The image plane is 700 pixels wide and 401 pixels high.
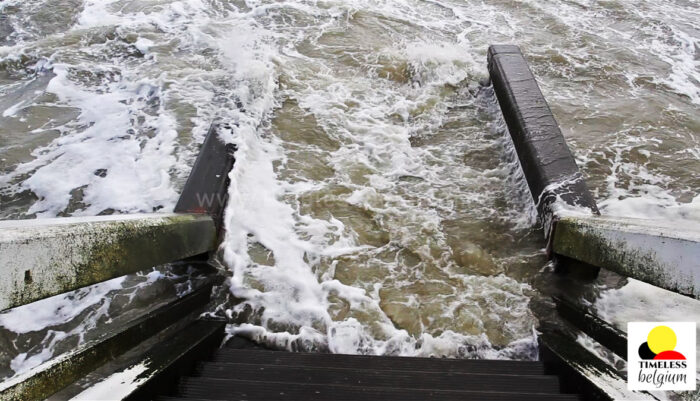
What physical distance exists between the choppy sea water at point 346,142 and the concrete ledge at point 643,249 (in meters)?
0.73

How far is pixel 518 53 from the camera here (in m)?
6.75

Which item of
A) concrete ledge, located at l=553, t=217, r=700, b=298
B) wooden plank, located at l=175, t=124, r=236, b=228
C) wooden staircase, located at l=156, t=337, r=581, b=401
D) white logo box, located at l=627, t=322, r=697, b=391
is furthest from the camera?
wooden plank, located at l=175, t=124, r=236, b=228

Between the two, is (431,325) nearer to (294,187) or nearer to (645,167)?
(294,187)

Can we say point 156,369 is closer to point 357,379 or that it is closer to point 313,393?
point 313,393

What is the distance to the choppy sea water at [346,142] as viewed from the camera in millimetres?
3902

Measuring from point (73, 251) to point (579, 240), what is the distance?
130 inches

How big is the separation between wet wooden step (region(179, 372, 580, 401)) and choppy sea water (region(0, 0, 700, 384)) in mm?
1066

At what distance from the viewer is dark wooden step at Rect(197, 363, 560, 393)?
2.68 m

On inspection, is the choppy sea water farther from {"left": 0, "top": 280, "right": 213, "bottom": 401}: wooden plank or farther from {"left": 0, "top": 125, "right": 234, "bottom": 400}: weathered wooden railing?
{"left": 0, "top": 280, "right": 213, "bottom": 401}: wooden plank

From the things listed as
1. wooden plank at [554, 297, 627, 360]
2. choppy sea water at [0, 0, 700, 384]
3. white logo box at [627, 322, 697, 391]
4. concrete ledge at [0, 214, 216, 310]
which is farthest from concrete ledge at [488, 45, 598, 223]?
concrete ledge at [0, 214, 216, 310]

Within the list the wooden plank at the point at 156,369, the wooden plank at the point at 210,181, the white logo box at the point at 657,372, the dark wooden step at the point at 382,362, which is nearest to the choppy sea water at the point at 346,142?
the wooden plank at the point at 210,181

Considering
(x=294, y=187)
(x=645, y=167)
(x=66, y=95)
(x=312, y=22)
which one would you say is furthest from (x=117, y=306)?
(x=312, y=22)

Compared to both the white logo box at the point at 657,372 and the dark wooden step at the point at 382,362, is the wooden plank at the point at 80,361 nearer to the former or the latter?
the dark wooden step at the point at 382,362

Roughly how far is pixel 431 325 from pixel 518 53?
4.59 m
